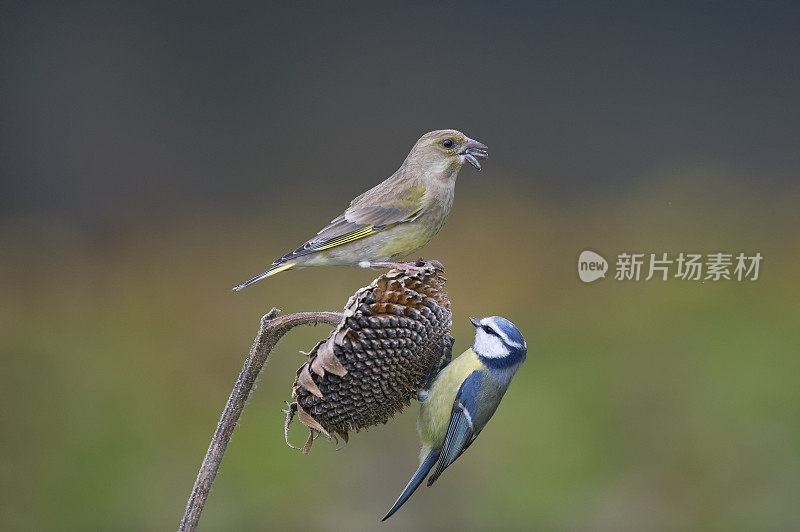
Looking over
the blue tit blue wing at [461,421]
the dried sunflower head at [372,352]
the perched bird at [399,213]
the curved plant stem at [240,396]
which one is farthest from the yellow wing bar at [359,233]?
the blue tit blue wing at [461,421]

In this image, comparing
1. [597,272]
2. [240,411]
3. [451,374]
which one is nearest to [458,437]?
[451,374]

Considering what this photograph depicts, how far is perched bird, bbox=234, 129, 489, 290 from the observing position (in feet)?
6.30

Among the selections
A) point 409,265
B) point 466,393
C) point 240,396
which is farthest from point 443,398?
point 240,396

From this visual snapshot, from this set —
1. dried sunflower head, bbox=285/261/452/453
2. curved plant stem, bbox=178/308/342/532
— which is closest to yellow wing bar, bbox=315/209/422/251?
dried sunflower head, bbox=285/261/452/453

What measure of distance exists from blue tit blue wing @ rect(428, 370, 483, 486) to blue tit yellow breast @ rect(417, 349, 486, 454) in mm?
15

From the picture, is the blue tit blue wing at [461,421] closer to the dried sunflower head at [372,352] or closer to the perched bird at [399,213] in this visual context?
the dried sunflower head at [372,352]

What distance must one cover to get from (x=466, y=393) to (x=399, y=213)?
55 centimetres

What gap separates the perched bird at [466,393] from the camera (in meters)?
2.02

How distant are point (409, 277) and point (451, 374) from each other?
42 centimetres

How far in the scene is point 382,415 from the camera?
1815mm

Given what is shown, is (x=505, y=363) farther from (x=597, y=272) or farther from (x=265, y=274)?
(x=597, y=272)

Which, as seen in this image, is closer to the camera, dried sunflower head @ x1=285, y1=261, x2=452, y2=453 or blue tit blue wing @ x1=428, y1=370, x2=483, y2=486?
dried sunflower head @ x1=285, y1=261, x2=452, y2=453

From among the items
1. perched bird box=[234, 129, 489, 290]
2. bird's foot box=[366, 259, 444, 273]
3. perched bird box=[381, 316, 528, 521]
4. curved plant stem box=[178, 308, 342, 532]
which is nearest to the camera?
curved plant stem box=[178, 308, 342, 532]

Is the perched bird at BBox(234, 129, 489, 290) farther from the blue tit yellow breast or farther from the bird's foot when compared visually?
the blue tit yellow breast
